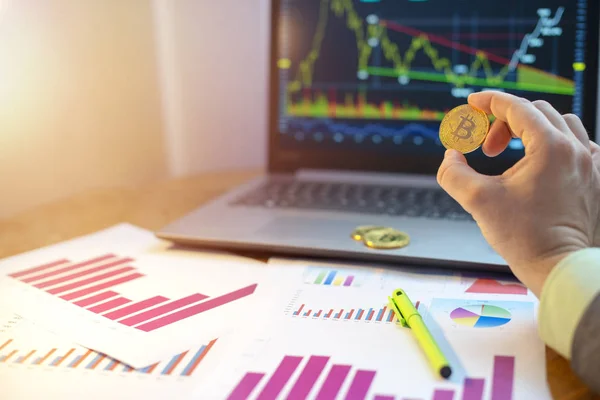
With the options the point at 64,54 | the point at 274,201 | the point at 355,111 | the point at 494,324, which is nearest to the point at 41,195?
the point at 64,54

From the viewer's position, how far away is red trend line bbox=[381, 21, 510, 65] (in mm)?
908

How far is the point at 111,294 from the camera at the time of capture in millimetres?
619

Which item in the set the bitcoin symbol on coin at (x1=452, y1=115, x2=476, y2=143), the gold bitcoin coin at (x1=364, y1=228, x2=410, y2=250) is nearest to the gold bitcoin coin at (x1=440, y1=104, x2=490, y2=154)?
the bitcoin symbol on coin at (x1=452, y1=115, x2=476, y2=143)

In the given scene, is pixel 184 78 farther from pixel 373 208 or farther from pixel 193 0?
pixel 373 208

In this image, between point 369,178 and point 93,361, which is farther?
point 369,178

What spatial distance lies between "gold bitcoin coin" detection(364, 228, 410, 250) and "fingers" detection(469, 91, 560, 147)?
175 millimetres

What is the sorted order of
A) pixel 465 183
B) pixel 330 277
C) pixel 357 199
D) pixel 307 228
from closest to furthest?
pixel 465 183
pixel 330 277
pixel 307 228
pixel 357 199

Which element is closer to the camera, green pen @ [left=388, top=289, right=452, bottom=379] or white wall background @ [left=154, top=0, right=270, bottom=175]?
green pen @ [left=388, top=289, right=452, bottom=379]

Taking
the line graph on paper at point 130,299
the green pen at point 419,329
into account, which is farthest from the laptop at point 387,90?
the green pen at point 419,329

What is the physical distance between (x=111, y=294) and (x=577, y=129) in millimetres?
455

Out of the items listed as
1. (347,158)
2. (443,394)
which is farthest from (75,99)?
(443,394)

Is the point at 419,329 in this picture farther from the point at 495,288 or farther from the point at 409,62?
the point at 409,62

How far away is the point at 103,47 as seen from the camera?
1021 mm

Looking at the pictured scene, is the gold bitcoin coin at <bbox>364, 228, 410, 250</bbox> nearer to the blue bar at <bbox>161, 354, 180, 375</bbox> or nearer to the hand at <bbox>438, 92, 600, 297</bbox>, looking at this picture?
the hand at <bbox>438, 92, 600, 297</bbox>
